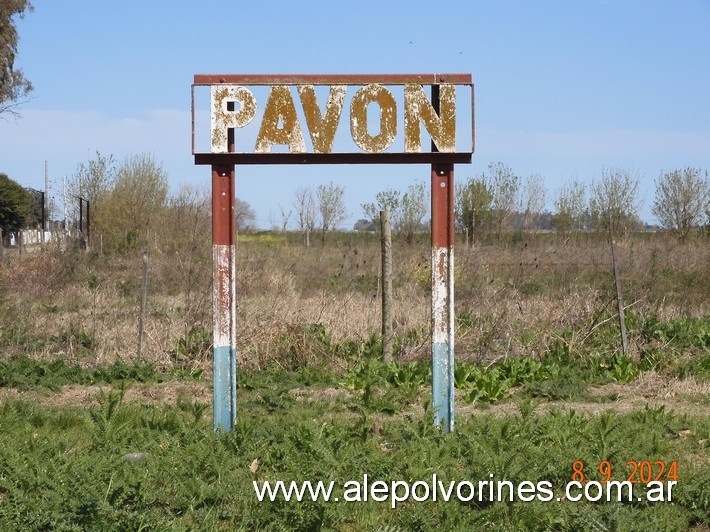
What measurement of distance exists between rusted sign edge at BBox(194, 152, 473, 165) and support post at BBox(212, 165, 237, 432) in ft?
0.33

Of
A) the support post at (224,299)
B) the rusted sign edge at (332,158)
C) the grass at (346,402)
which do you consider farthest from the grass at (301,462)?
the rusted sign edge at (332,158)

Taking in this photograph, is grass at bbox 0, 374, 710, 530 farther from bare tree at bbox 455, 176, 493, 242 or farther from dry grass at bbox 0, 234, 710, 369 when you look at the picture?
bare tree at bbox 455, 176, 493, 242

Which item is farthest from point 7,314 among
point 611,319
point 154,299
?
point 611,319

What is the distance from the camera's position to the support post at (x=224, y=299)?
24.1ft

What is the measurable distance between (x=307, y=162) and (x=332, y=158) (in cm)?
22

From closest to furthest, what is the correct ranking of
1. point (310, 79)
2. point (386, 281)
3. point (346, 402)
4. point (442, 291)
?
point (310, 79) < point (442, 291) < point (346, 402) < point (386, 281)

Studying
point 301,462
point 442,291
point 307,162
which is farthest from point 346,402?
point 307,162

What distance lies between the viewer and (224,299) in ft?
24.1

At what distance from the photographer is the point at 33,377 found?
978 cm

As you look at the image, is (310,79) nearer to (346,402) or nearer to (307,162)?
(307,162)

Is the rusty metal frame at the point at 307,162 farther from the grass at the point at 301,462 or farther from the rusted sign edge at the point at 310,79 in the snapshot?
the grass at the point at 301,462

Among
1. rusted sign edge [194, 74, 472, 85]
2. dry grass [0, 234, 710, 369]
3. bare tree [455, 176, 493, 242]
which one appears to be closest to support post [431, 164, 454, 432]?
rusted sign edge [194, 74, 472, 85]

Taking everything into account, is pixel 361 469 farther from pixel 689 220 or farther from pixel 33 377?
pixel 689 220

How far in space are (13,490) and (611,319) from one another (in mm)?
8253
